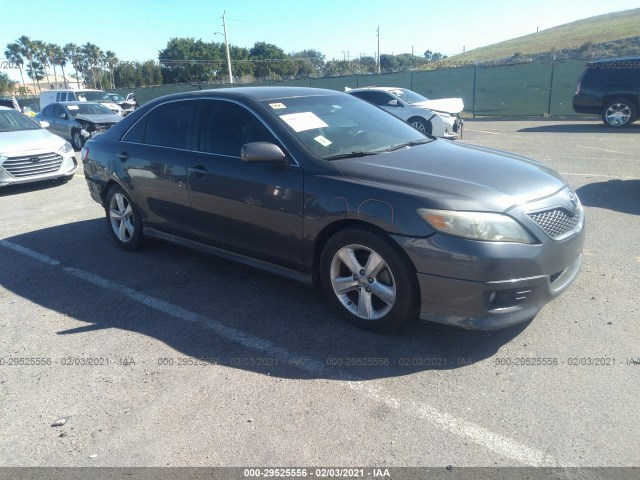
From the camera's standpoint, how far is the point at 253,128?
4148 millimetres

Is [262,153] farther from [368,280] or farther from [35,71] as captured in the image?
[35,71]

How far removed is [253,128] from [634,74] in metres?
14.8

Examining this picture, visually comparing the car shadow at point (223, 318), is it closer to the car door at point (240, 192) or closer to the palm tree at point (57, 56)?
the car door at point (240, 192)

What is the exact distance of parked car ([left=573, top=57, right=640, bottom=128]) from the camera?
14750 millimetres

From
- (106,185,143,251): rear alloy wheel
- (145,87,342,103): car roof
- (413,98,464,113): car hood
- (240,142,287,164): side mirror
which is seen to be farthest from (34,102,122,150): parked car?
(240,142,287,164): side mirror

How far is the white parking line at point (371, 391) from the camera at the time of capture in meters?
2.47

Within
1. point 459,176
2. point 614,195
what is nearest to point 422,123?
point 614,195

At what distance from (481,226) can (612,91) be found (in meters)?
14.9

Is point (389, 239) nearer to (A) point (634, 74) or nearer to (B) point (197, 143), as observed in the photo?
(B) point (197, 143)

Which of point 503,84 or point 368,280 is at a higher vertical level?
point 503,84

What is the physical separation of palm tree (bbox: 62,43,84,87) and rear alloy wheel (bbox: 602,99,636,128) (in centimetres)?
10689

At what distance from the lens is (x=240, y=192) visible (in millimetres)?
4102

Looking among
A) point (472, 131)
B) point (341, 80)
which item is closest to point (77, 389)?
point (472, 131)

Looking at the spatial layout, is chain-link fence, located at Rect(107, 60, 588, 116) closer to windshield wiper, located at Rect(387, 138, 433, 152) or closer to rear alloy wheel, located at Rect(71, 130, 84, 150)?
rear alloy wheel, located at Rect(71, 130, 84, 150)
